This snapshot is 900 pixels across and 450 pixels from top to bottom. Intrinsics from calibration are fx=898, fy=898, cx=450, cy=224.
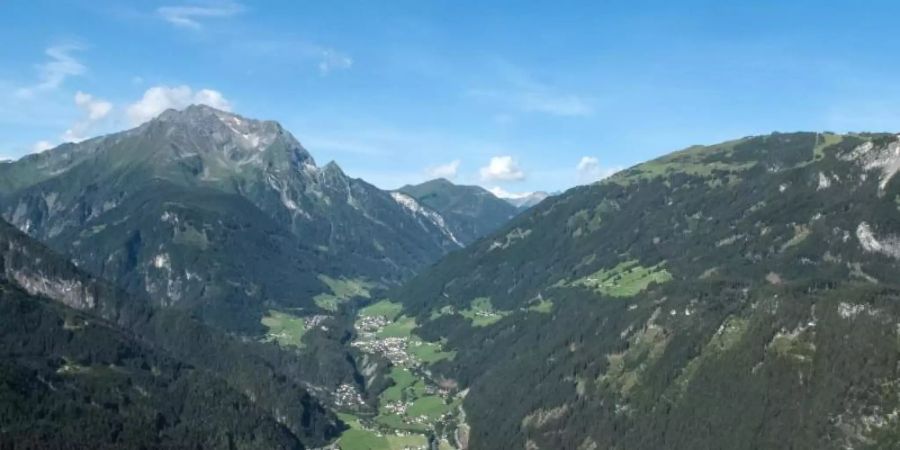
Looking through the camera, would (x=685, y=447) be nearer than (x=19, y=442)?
No

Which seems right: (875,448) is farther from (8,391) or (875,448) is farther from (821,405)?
(8,391)

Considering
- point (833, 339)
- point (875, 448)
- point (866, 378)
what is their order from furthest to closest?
point (833, 339)
point (866, 378)
point (875, 448)

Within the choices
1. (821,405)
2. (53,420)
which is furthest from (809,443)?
(53,420)

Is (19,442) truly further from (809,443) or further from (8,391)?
(809,443)

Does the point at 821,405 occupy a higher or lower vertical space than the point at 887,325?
lower

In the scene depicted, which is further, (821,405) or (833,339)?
(833,339)

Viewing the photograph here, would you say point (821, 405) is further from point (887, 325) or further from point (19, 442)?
point (19, 442)

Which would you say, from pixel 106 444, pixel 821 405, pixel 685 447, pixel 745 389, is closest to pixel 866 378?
pixel 821 405

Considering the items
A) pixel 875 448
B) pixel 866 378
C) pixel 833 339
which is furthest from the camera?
pixel 833 339

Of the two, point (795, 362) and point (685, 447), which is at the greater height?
point (795, 362)
